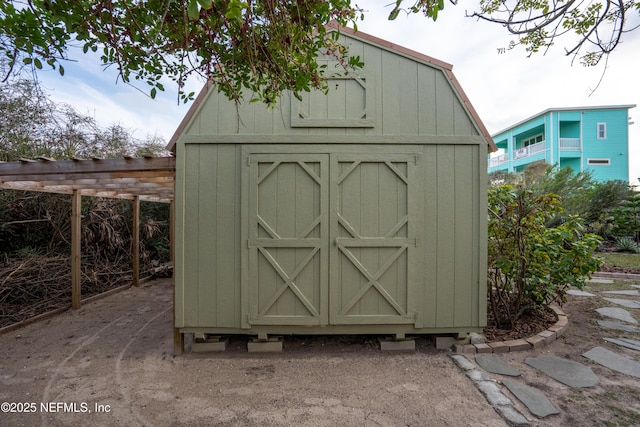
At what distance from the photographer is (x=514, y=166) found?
58.0 feet

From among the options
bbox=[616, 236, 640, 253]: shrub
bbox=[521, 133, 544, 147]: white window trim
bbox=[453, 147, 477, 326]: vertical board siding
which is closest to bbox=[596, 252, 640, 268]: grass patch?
bbox=[616, 236, 640, 253]: shrub

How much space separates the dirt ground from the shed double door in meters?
0.46

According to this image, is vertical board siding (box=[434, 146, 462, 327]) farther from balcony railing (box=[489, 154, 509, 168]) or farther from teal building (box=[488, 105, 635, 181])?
balcony railing (box=[489, 154, 509, 168])

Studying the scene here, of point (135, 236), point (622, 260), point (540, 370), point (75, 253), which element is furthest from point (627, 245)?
point (75, 253)

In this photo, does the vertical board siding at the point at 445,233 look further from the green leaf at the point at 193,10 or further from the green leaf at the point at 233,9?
the green leaf at the point at 193,10

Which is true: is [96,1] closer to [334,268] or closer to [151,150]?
[334,268]

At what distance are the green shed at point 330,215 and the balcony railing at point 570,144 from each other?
675 inches

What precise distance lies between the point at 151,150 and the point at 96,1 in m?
6.56

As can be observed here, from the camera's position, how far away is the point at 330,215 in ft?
9.42

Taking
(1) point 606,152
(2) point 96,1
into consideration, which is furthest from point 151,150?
(1) point 606,152

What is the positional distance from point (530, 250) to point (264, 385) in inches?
133

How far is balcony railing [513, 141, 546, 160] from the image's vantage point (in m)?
15.4

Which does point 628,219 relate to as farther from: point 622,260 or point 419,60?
point 419,60

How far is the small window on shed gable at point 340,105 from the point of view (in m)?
2.87
